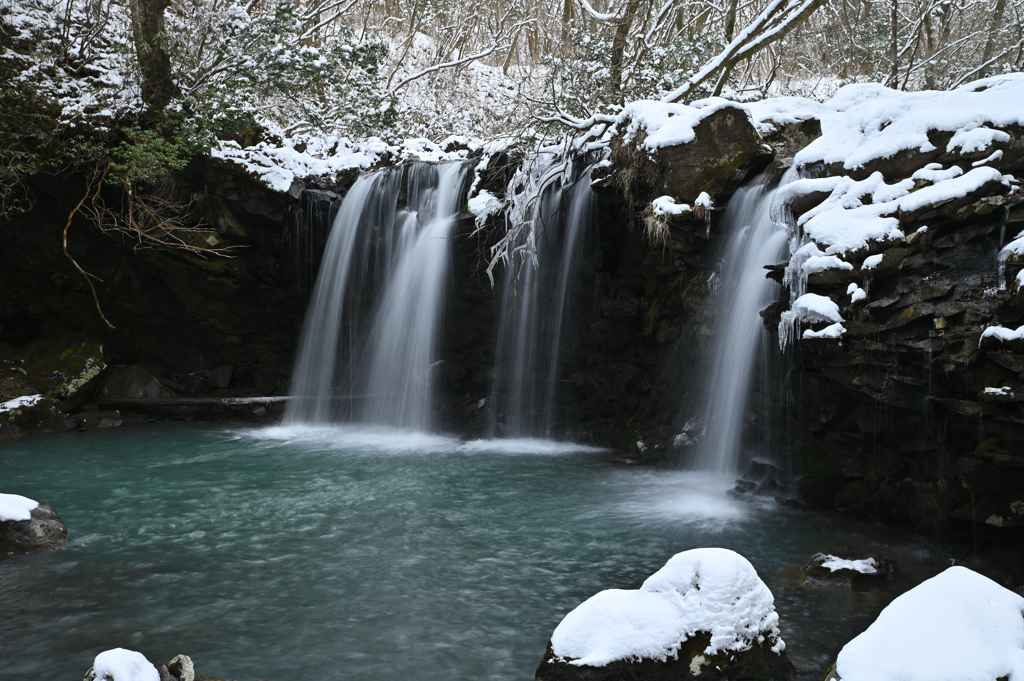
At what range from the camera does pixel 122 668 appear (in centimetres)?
291

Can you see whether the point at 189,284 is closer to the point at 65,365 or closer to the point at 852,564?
the point at 65,365

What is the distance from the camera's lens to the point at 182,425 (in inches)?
460

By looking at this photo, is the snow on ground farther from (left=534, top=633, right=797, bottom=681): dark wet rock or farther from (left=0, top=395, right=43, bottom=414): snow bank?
(left=0, top=395, right=43, bottom=414): snow bank

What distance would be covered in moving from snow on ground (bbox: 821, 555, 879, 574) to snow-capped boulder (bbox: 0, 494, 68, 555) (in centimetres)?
647

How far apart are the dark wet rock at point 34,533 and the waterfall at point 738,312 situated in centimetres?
685

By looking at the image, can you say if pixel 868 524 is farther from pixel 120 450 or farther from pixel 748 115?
pixel 120 450

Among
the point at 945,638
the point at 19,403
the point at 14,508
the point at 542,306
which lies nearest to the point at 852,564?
the point at 945,638

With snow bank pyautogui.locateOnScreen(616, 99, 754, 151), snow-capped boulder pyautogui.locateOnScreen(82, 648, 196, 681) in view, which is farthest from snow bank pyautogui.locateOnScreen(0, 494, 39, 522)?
snow bank pyautogui.locateOnScreen(616, 99, 754, 151)

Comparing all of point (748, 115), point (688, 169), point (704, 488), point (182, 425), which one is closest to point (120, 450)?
point (182, 425)

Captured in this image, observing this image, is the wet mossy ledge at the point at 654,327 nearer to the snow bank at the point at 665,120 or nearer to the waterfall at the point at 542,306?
the snow bank at the point at 665,120

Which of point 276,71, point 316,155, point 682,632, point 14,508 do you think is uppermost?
point 276,71

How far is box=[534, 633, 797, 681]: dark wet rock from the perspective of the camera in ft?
10.9

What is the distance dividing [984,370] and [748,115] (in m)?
4.12

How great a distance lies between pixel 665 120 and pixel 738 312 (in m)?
2.63
